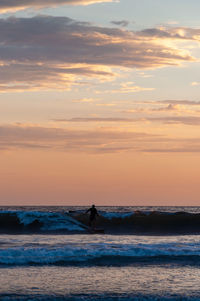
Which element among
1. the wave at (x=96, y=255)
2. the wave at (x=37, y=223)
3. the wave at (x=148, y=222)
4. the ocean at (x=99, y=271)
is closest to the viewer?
the ocean at (x=99, y=271)

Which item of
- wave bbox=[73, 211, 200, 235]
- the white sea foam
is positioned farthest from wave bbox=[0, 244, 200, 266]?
wave bbox=[73, 211, 200, 235]

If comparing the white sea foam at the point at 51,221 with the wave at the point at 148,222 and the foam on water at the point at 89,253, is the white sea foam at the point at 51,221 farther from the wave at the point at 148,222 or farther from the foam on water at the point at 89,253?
the foam on water at the point at 89,253

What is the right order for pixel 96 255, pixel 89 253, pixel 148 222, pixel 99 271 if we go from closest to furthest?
1. pixel 99 271
2. pixel 96 255
3. pixel 89 253
4. pixel 148 222

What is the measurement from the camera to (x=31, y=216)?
1805 inches

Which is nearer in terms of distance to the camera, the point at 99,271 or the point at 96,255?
the point at 99,271

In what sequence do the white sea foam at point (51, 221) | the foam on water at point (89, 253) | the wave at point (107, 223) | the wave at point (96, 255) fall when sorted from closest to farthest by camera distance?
the wave at point (96, 255) < the foam on water at point (89, 253) < the wave at point (107, 223) < the white sea foam at point (51, 221)

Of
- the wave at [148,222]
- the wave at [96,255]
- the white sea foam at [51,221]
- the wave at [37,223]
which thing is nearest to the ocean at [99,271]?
the wave at [96,255]

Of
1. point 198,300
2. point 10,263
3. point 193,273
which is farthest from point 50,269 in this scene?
point 198,300

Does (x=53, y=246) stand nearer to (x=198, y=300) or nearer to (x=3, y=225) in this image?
(x=198, y=300)

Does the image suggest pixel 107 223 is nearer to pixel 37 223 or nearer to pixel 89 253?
pixel 37 223

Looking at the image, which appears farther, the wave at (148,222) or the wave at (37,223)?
the wave at (148,222)

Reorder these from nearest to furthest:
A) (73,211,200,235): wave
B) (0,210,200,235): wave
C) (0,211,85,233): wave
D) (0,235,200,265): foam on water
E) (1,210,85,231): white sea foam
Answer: (0,235,200,265): foam on water, (0,211,85,233): wave, (0,210,200,235): wave, (1,210,85,231): white sea foam, (73,211,200,235): wave

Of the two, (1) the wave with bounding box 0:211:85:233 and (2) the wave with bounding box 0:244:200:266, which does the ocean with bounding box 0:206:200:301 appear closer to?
(2) the wave with bounding box 0:244:200:266

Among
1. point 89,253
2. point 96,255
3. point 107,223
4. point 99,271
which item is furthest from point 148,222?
point 99,271
